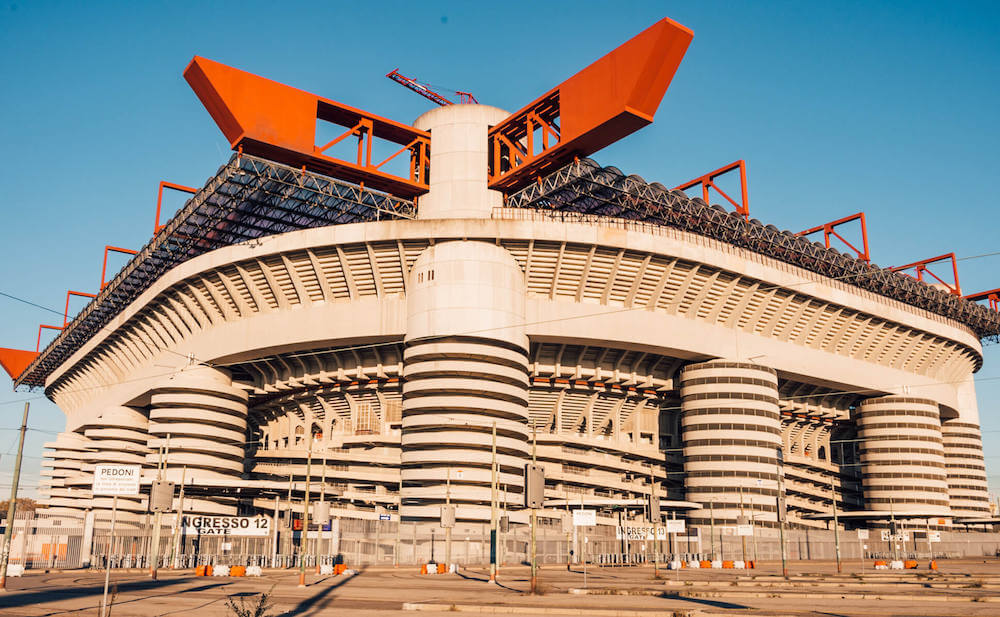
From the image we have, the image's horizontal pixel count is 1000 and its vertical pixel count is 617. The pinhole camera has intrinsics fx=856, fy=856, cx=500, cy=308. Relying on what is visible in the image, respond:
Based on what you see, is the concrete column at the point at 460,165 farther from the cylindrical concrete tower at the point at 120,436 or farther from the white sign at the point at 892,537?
the white sign at the point at 892,537

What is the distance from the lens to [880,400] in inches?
3531

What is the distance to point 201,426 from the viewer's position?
72688 millimetres

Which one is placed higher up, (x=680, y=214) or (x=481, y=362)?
(x=680, y=214)

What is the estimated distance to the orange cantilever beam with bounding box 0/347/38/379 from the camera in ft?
444

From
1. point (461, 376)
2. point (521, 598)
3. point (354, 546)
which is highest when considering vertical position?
point (461, 376)

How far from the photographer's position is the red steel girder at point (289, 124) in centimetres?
5816

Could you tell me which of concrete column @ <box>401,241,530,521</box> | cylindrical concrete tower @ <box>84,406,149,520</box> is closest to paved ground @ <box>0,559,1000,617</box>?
concrete column @ <box>401,241,530,521</box>

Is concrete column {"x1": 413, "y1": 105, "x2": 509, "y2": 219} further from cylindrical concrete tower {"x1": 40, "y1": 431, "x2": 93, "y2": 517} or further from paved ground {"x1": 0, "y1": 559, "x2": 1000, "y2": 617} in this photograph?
cylindrical concrete tower {"x1": 40, "y1": 431, "x2": 93, "y2": 517}

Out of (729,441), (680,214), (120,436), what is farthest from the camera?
(120,436)

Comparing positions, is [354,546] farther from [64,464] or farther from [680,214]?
[64,464]

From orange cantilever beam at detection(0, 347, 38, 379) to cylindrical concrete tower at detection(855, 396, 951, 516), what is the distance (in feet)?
398

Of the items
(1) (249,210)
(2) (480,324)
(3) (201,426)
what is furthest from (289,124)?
(3) (201,426)

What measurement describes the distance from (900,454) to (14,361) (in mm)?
127805

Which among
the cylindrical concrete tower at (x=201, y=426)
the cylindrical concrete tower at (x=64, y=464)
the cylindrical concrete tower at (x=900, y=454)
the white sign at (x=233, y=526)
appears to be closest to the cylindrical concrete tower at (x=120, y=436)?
the cylindrical concrete tower at (x=64, y=464)
